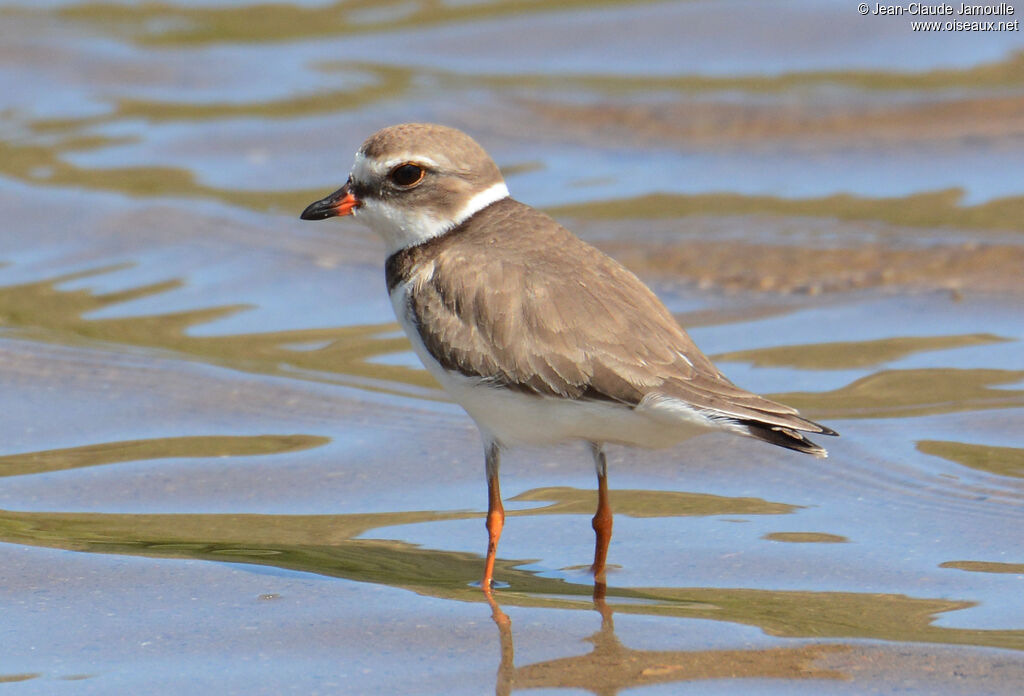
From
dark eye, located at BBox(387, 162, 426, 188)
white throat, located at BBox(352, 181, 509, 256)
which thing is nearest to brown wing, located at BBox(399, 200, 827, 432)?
white throat, located at BBox(352, 181, 509, 256)

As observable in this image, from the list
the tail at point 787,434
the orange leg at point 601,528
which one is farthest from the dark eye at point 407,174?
the tail at point 787,434

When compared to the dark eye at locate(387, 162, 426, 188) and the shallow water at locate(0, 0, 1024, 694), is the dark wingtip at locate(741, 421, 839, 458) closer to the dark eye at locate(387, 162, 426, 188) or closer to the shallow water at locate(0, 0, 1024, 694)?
the shallow water at locate(0, 0, 1024, 694)

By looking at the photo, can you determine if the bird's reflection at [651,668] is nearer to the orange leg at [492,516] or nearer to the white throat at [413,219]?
the orange leg at [492,516]

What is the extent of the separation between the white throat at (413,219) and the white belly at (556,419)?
0.53 metres

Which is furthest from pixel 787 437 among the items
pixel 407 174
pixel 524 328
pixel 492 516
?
A: pixel 407 174

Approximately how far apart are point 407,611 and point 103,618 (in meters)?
1.03

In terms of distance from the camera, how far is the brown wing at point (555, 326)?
5.02m

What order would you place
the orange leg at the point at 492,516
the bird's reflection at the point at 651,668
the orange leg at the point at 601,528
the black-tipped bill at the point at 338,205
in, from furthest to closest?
the black-tipped bill at the point at 338,205, the orange leg at the point at 601,528, the orange leg at the point at 492,516, the bird's reflection at the point at 651,668

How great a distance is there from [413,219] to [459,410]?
1659mm

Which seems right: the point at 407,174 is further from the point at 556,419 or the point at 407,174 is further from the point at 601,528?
the point at 601,528

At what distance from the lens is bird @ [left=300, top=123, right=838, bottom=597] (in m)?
5.01

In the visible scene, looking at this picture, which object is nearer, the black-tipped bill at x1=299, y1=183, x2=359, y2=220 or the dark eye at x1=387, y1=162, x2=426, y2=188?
the dark eye at x1=387, y1=162, x2=426, y2=188

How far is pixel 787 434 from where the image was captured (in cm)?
478

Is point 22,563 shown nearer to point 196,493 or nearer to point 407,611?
point 196,493
